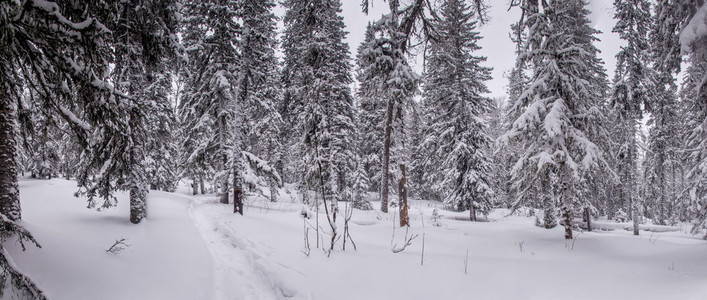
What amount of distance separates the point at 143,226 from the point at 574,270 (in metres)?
11.3

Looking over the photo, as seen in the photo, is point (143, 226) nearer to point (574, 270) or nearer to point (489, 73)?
point (574, 270)

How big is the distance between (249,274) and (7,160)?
4.55 metres

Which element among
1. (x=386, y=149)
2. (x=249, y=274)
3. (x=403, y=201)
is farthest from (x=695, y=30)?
(x=386, y=149)

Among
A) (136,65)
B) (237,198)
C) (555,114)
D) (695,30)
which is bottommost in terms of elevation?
(237,198)

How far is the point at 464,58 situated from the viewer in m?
18.6

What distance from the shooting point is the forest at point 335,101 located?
4219 millimetres

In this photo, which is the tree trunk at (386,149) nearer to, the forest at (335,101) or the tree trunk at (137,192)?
the forest at (335,101)

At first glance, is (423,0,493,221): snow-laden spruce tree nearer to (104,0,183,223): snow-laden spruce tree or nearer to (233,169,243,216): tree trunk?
(233,169,243,216): tree trunk

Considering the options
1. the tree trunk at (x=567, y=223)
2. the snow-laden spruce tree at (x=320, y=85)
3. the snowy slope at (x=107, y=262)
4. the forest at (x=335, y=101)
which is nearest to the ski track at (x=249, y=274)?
the snowy slope at (x=107, y=262)

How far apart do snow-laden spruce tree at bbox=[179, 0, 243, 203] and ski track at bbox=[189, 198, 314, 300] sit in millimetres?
6344

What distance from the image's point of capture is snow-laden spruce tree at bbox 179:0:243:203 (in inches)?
585

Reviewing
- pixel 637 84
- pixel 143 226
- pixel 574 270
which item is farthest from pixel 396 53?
pixel 637 84

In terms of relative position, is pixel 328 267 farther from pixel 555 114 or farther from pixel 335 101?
pixel 335 101

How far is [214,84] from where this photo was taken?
1595 cm
